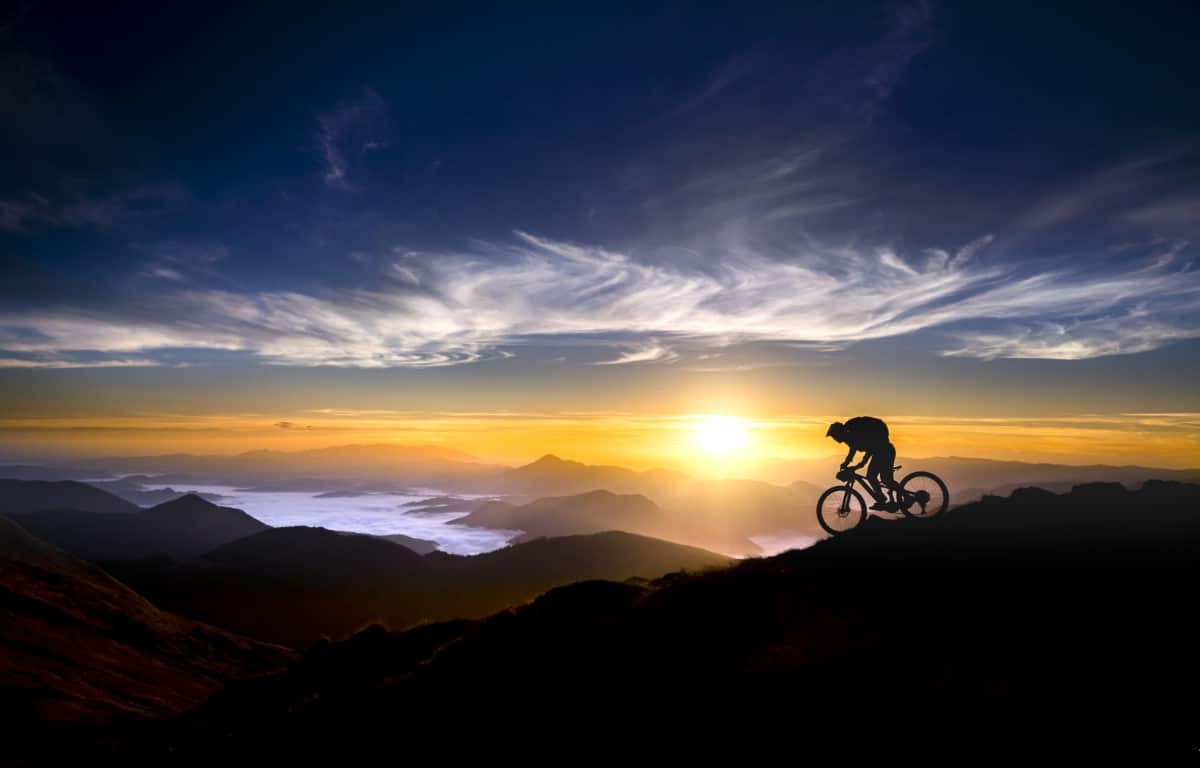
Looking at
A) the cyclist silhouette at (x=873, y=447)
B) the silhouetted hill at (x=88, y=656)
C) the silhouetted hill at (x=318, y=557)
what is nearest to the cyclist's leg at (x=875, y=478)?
the cyclist silhouette at (x=873, y=447)

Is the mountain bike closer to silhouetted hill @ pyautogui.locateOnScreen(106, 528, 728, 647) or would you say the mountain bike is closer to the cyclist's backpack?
the cyclist's backpack

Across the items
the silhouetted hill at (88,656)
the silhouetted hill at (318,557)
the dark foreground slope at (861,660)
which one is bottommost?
the silhouetted hill at (318,557)

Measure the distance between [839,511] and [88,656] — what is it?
42.6m

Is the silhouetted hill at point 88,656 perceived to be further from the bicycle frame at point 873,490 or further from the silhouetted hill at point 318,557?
the silhouetted hill at point 318,557

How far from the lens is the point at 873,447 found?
16.6 metres

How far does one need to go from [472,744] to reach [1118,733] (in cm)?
1035

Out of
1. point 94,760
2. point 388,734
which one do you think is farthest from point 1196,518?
point 94,760

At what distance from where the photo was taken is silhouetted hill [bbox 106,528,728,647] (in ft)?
289

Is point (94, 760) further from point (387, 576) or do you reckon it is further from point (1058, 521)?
point (387, 576)

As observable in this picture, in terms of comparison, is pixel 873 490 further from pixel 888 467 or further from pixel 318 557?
pixel 318 557

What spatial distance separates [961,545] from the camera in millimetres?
15562

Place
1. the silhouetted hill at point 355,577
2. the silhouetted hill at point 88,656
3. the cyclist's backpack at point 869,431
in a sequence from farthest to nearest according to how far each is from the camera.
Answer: the silhouetted hill at point 355,577 < the silhouetted hill at point 88,656 < the cyclist's backpack at point 869,431

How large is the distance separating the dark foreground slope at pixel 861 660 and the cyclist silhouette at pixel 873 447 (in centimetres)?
175

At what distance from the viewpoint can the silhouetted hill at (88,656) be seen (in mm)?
23234
